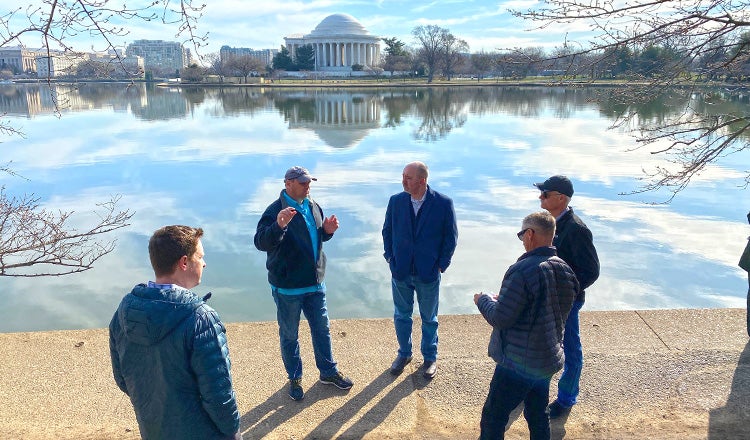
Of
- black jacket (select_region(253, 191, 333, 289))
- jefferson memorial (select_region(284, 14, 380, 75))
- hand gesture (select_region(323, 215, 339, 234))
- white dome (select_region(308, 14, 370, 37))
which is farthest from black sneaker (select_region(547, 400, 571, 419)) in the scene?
white dome (select_region(308, 14, 370, 37))

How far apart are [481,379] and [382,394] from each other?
0.87 m

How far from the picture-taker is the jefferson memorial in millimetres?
112688

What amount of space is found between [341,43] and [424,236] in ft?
378

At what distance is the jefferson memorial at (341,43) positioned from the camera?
11269cm

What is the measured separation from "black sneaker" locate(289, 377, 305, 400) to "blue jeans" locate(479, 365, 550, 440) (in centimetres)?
158

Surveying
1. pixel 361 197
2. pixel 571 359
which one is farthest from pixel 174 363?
pixel 361 197

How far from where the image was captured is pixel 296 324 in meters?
4.42

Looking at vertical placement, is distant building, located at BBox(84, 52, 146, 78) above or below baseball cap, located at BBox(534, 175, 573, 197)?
above

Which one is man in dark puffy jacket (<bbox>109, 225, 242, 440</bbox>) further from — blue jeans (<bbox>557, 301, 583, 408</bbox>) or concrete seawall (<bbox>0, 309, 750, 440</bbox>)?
blue jeans (<bbox>557, 301, 583, 408</bbox>)

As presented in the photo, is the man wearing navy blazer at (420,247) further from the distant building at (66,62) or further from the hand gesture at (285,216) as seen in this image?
the distant building at (66,62)

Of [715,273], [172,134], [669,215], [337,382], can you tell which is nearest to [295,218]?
[337,382]

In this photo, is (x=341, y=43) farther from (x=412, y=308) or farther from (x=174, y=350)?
(x=174, y=350)

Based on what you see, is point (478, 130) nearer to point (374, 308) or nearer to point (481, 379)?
point (374, 308)

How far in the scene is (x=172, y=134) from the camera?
26312 millimetres
